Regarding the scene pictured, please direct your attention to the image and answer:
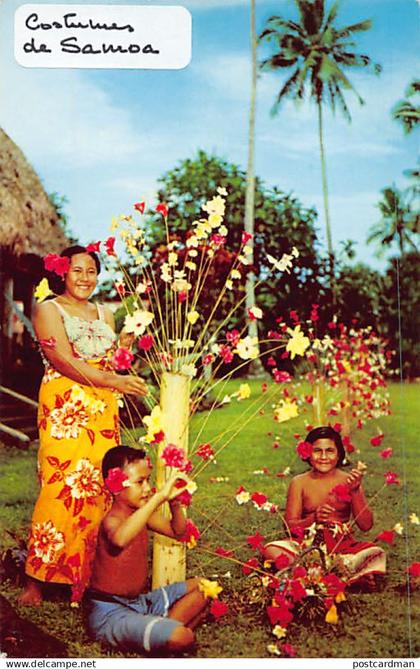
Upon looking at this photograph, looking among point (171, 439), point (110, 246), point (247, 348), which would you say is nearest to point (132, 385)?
point (171, 439)

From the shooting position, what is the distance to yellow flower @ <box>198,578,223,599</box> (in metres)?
2.67

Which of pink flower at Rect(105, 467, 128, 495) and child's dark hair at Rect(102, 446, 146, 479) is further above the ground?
child's dark hair at Rect(102, 446, 146, 479)

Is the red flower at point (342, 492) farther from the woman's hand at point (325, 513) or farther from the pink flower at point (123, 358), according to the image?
the pink flower at point (123, 358)

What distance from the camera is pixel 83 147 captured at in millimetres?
3137

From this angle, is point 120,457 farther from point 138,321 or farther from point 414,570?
point 414,570

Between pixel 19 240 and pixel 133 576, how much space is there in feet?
8.10

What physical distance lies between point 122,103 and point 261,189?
702mm

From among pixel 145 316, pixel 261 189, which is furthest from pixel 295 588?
pixel 261 189

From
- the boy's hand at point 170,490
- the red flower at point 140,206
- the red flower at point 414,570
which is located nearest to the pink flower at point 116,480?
the boy's hand at point 170,490

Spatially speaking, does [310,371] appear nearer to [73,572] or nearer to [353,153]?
[353,153]

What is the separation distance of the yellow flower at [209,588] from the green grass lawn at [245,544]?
0.13 meters

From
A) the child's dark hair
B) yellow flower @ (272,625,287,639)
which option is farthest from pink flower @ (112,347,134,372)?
yellow flower @ (272,625,287,639)

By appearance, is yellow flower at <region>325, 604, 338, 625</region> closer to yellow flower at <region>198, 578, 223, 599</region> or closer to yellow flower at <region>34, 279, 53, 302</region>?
yellow flower at <region>198, 578, 223, 599</region>

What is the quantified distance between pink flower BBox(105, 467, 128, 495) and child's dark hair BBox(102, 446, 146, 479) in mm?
31
